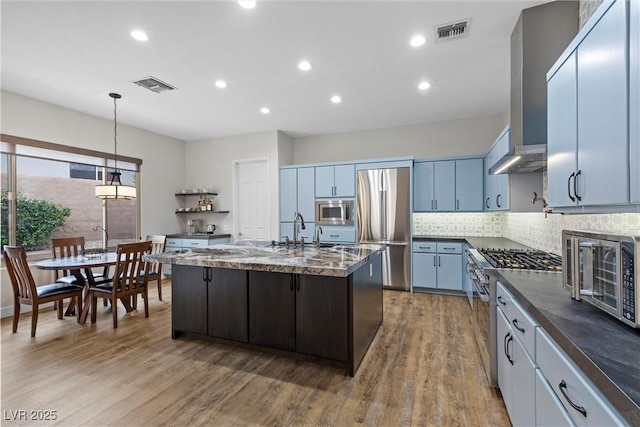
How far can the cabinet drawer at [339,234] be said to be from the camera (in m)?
5.24

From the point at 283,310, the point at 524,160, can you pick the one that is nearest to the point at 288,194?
the point at 283,310

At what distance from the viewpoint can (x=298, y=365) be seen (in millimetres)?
2516

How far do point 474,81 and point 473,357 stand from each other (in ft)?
10.1

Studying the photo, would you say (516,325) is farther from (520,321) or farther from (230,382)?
(230,382)

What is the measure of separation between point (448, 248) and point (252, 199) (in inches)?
148

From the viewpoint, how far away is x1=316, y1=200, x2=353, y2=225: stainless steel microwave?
5.26 meters

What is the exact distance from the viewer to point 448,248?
183 inches

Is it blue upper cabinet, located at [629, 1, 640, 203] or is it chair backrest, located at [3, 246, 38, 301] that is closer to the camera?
blue upper cabinet, located at [629, 1, 640, 203]

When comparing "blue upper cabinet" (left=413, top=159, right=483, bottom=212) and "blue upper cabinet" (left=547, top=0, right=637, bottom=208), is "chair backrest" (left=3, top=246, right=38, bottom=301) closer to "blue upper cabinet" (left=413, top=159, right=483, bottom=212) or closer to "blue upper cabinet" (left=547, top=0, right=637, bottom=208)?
"blue upper cabinet" (left=547, top=0, right=637, bottom=208)

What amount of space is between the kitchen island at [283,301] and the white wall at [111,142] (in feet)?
9.49

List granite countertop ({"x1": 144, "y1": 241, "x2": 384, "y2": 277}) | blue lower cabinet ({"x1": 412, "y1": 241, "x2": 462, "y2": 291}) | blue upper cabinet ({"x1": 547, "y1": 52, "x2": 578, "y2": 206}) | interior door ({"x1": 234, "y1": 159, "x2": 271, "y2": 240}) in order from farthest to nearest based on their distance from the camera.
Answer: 1. interior door ({"x1": 234, "y1": 159, "x2": 271, "y2": 240})
2. blue lower cabinet ({"x1": 412, "y1": 241, "x2": 462, "y2": 291})
3. granite countertop ({"x1": 144, "y1": 241, "x2": 384, "y2": 277})
4. blue upper cabinet ({"x1": 547, "y1": 52, "x2": 578, "y2": 206})

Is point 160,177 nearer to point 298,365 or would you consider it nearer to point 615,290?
point 298,365

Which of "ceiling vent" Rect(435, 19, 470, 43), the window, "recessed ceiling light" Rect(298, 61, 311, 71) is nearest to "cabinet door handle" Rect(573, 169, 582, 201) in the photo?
"ceiling vent" Rect(435, 19, 470, 43)

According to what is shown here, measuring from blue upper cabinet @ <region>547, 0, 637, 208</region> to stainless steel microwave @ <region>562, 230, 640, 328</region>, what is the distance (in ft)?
0.52
